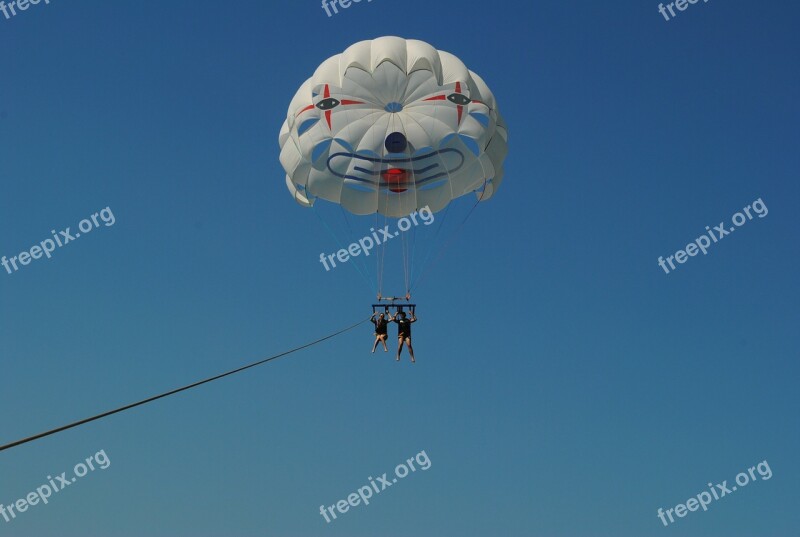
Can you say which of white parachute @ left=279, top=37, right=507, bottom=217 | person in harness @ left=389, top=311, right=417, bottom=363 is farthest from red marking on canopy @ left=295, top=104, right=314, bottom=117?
person in harness @ left=389, top=311, right=417, bottom=363

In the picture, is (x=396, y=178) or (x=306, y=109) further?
(x=396, y=178)

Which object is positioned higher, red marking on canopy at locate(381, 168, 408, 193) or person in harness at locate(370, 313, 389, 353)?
red marking on canopy at locate(381, 168, 408, 193)

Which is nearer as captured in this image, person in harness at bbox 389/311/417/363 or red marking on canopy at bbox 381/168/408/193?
person in harness at bbox 389/311/417/363

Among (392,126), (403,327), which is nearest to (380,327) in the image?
(403,327)

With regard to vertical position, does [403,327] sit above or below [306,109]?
below

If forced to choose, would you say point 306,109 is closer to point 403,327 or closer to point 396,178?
point 396,178

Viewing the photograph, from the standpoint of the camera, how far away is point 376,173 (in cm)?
2911

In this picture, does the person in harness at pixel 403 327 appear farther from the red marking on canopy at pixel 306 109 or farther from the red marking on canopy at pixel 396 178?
the red marking on canopy at pixel 306 109

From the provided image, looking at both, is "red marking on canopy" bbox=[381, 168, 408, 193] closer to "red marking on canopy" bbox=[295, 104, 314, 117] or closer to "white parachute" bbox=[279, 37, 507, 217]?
"white parachute" bbox=[279, 37, 507, 217]

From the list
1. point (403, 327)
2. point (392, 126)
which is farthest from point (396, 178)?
point (403, 327)

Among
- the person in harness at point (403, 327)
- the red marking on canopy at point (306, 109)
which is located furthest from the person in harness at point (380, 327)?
the red marking on canopy at point (306, 109)

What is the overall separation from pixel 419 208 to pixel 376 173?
1591 mm

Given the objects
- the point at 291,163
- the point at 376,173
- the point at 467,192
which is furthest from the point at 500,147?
the point at 291,163

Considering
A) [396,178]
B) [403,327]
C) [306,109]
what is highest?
[306,109]
